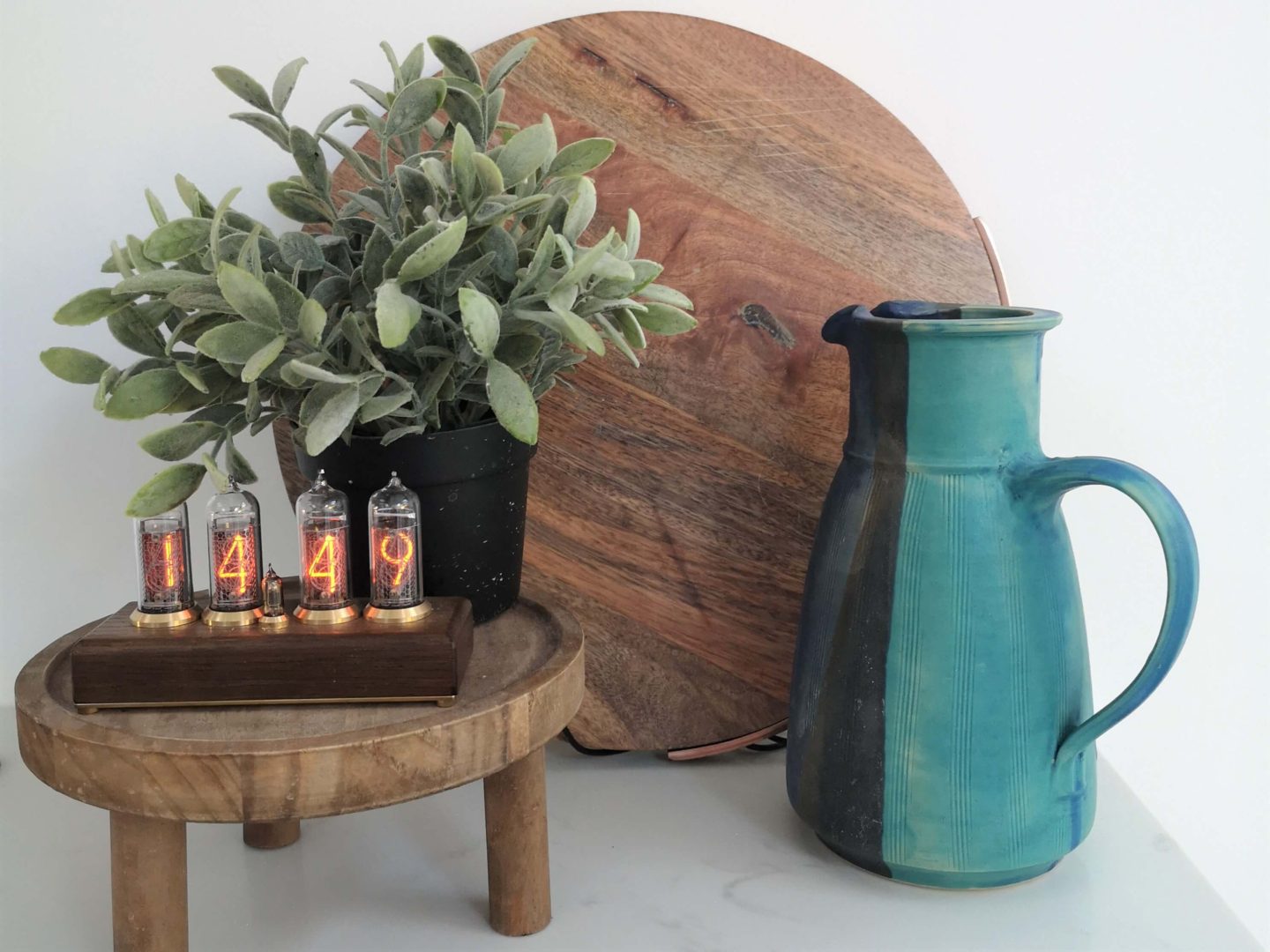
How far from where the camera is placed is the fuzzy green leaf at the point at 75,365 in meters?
0.66

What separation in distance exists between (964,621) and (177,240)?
1.68ft

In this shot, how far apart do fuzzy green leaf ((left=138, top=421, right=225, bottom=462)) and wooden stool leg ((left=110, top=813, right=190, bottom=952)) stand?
20 cm

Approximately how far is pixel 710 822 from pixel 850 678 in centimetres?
18

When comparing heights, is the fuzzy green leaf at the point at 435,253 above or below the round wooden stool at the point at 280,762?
above

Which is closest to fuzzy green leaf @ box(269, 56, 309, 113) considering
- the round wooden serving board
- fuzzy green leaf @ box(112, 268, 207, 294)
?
fuzzy green leaf @ box(112, 268, 207, 294)

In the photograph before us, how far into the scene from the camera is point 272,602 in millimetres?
663

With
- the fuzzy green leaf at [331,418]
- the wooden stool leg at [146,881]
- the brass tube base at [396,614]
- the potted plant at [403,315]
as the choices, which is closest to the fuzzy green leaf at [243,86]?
the potted plant at [403,315]

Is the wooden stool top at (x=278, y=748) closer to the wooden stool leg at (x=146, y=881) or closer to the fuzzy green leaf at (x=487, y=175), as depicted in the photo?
the wooden stool leg at (x=146, y=881)

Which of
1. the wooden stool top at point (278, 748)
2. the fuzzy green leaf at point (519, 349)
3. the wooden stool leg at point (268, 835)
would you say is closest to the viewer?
the wooden stool top at point (278, 748)

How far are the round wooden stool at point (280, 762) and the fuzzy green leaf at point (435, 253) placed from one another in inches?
9.1

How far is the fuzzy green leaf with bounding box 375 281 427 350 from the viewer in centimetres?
56

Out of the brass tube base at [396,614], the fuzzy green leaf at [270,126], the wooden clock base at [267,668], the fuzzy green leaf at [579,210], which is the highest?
the fuzzy green leaf at [270,126]

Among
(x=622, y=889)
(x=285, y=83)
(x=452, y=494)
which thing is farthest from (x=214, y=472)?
(x=622, y=889)

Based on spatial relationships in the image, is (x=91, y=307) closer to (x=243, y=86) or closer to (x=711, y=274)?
(x=243, y=86)
